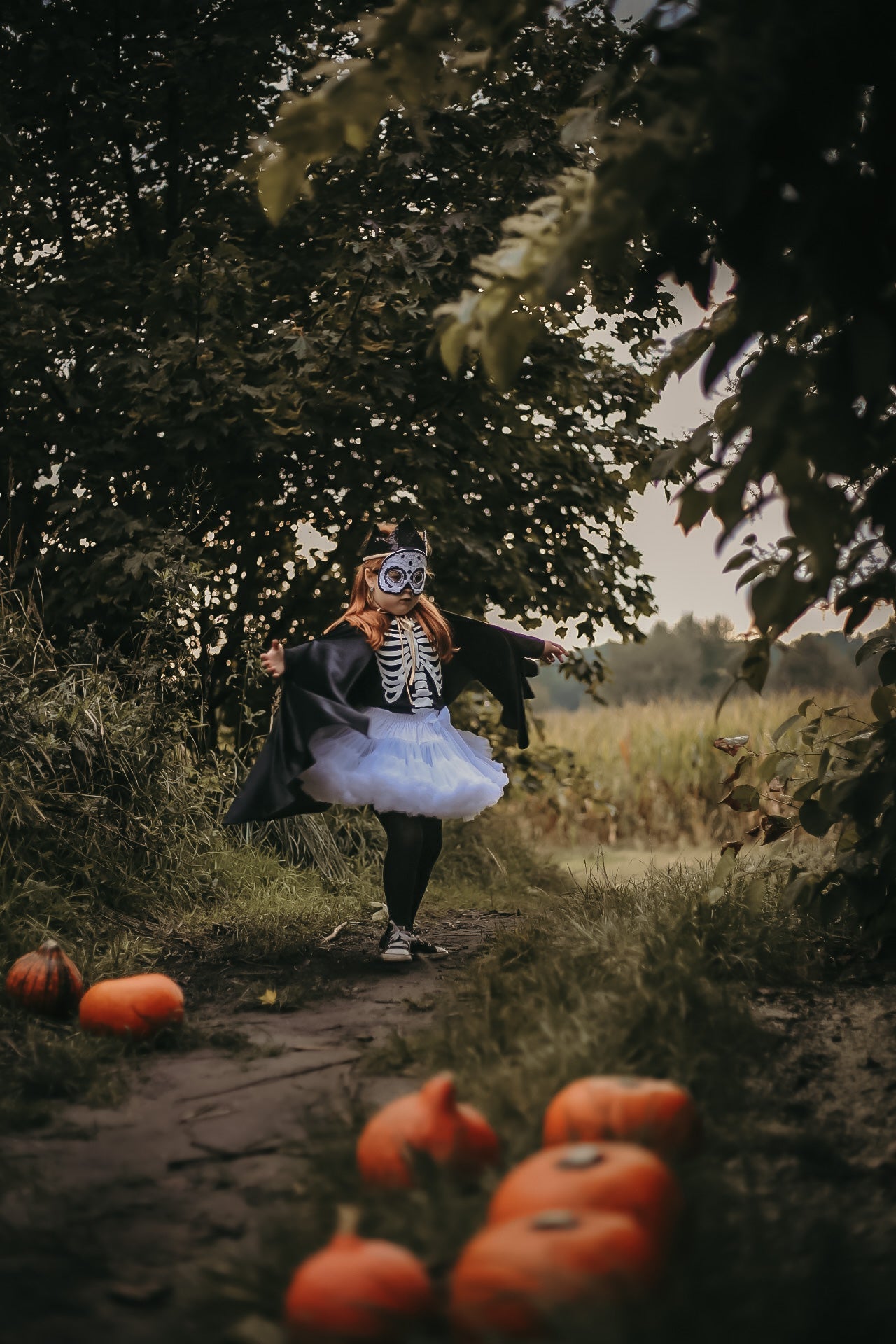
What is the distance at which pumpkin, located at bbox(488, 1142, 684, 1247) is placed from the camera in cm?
161

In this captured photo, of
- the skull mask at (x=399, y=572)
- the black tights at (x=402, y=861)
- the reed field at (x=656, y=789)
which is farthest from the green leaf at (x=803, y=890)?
Answer: the reed field at (x=656, y=789)

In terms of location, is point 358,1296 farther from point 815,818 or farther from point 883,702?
point 883,702

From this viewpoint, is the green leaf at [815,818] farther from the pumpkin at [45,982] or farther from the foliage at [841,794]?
the pumpkin at [45,982]

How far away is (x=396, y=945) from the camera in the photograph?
4.39m

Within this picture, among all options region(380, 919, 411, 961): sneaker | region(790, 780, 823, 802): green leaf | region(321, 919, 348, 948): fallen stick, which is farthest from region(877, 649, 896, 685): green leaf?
region(321, 919, 348, 948): fallen stick

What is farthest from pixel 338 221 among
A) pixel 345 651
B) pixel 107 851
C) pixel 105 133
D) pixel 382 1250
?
pixel 382 1250

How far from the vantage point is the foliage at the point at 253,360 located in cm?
618

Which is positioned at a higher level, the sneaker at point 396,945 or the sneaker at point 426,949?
the sneaker at point 396,945

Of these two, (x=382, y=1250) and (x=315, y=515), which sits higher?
(x=315, y=515)

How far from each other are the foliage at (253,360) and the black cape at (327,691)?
153cm

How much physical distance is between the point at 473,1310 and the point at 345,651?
3.19 m

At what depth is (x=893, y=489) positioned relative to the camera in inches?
83.6

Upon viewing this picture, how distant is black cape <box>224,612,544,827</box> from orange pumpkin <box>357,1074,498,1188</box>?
7.36 feet

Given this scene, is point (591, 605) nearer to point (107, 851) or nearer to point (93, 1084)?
point (107, 851)
